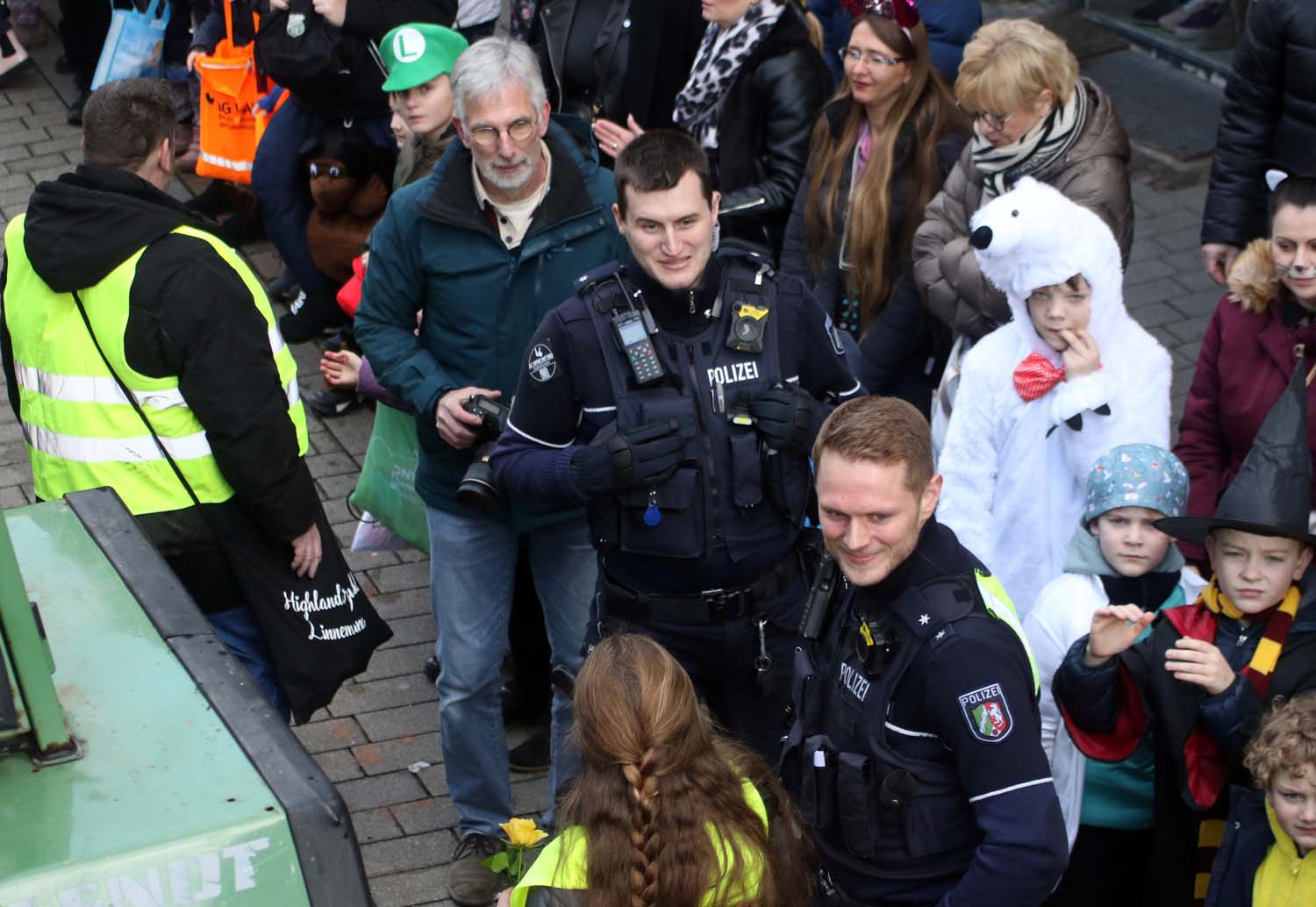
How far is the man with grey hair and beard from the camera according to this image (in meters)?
4.47

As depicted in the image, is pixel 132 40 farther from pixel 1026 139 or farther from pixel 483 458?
pixel 1026 139

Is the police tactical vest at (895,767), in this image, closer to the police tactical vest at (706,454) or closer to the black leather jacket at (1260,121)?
the police tactical vest at (706,454)

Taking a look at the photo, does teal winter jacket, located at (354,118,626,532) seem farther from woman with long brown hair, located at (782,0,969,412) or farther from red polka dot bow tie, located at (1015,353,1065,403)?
red polka dot bow tie, located at (1015,353,1065,403)

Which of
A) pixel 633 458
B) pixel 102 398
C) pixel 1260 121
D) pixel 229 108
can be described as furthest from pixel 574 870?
pixel 229 108

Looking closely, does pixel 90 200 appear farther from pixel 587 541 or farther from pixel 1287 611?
pixel 1287 611

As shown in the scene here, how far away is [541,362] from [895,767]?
1459 millimetres

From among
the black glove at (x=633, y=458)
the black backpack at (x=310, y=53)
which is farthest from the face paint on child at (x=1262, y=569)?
the black backpack at (x=310, y=53)

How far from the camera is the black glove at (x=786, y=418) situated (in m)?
3.90

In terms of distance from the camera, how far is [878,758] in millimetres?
3109

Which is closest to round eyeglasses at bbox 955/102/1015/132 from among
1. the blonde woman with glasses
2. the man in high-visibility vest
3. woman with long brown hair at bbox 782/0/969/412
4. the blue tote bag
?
the blonde woman with glasses

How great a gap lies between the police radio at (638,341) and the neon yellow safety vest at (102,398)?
34.8 inches

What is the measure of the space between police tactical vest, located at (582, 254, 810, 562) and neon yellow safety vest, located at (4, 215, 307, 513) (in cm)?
88

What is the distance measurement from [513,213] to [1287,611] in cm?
222

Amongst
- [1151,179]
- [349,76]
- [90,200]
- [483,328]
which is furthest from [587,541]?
[1151,179]
